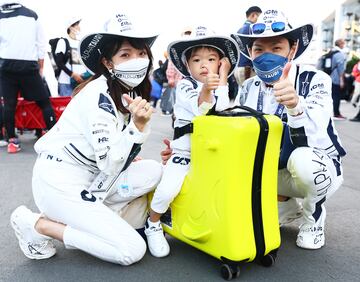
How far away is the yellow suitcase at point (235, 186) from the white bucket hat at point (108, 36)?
53 centimetres

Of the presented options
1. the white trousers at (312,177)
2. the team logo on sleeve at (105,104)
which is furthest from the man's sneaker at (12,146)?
the white trousers at (312,177)

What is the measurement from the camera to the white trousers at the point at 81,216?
201cm

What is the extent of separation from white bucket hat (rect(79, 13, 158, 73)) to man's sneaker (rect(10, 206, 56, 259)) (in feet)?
2.83

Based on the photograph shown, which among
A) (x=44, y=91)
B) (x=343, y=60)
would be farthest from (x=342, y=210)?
(x=343, y=60)

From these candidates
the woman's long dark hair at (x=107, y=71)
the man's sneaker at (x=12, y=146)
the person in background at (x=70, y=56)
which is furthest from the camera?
the person in background at (x=70, y=56)

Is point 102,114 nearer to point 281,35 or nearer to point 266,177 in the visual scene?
point 266,177

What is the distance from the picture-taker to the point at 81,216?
2.03 metres

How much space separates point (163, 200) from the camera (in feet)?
6.95

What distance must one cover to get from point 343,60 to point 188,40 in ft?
23.7

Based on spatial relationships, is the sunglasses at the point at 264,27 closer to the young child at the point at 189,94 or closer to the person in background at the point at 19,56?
the young child at the point at 189,94

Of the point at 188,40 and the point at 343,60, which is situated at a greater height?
the point at 188,40

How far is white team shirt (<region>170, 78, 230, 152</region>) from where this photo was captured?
213cm

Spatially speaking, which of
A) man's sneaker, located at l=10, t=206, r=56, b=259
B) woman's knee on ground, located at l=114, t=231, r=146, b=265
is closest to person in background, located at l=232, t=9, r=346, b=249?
woman's knee on ground, located at l=114, t=231, r=146, b=265

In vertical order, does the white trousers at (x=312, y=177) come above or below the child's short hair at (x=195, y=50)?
below
